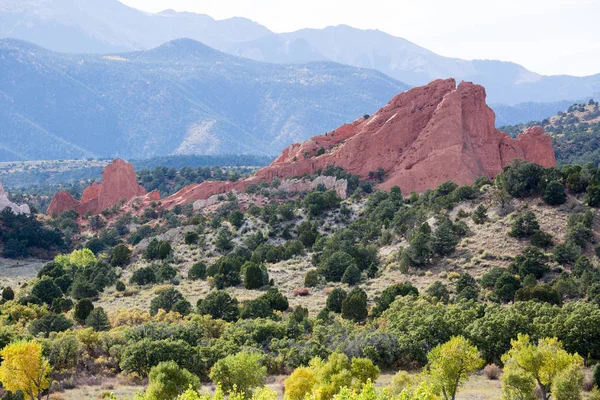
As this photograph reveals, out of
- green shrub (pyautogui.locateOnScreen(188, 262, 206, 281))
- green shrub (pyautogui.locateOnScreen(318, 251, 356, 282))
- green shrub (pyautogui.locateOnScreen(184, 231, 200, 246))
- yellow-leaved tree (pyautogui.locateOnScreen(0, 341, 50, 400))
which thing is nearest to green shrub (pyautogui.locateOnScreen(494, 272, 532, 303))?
green shrub (pyautogui.locateOnScreen(318, 251, 356, 282))

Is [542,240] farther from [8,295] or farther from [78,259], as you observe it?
[78,259]

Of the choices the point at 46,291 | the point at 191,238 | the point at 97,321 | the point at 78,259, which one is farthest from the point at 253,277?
the point at 78,259

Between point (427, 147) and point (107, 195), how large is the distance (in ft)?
164

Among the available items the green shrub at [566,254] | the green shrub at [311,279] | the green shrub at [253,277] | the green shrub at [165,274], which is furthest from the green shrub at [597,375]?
the green shrub at [165,274]

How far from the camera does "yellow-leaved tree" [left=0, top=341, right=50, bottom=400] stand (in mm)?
31828

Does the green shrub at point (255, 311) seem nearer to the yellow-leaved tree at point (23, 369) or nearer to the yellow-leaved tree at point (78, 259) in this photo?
the yellow-leaved tree at point (23, 369)

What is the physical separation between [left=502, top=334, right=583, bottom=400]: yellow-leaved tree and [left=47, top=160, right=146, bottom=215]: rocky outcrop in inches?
3529

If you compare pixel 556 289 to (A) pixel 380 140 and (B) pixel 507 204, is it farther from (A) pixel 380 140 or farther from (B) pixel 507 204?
(A) pixel 380 140

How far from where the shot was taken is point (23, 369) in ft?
104

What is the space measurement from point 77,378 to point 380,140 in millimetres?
67593

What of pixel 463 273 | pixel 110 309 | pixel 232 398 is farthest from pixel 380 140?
pixel 232 398

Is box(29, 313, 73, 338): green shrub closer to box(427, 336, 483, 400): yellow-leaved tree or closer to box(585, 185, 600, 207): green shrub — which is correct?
box(427, 336, 483, 400): yellow-leaved tree

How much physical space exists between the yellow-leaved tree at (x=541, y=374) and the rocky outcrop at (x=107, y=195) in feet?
294

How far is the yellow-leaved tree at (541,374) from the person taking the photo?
1194 inches
